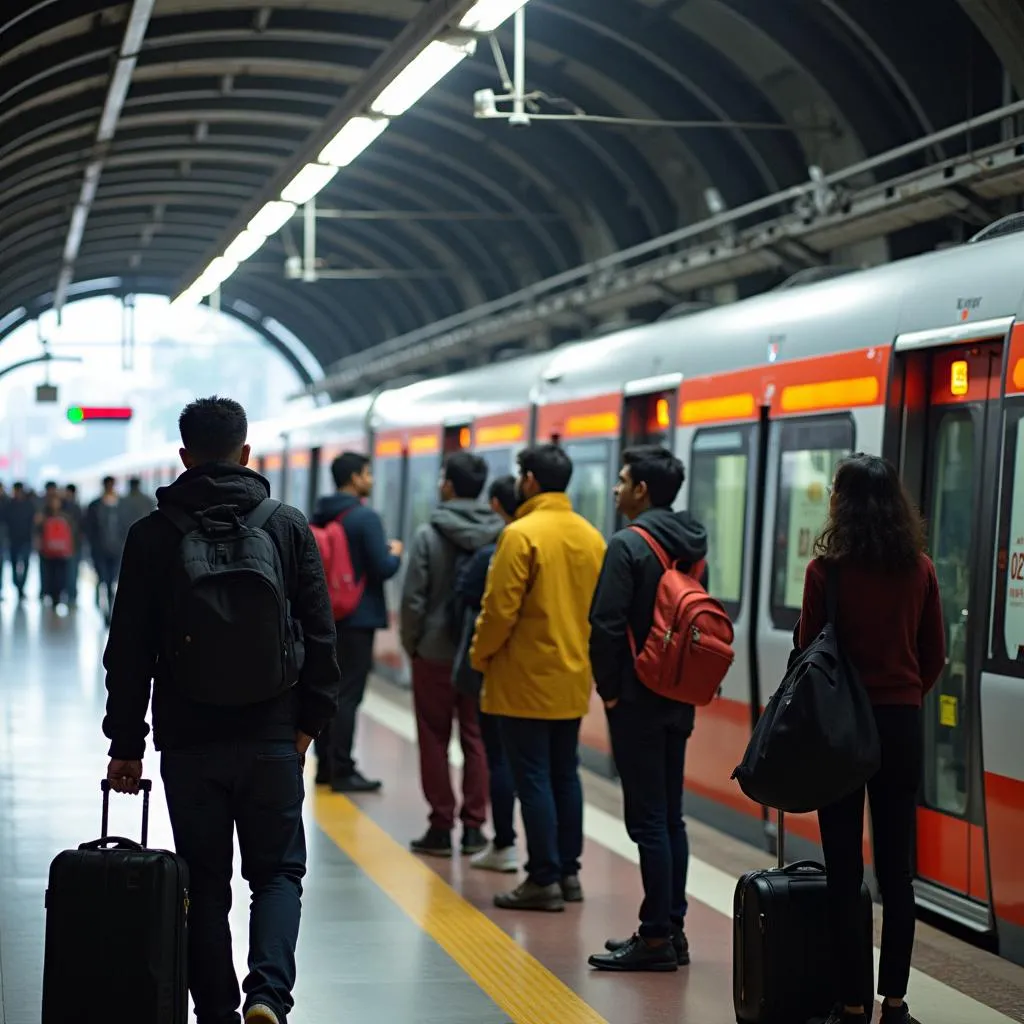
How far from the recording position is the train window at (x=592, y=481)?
11062 mm

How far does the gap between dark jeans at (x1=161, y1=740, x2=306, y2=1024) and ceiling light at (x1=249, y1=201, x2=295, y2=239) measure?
828 cm

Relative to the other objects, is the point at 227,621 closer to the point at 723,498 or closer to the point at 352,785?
the point at 723,498

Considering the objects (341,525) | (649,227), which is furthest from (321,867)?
(649,227)

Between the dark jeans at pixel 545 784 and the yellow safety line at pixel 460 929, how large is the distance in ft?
1.07

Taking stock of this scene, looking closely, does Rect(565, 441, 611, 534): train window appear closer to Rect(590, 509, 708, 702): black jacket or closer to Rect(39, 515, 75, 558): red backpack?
Rect(590, 509, 708, 702): black jacket

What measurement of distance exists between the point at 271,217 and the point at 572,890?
280 inches

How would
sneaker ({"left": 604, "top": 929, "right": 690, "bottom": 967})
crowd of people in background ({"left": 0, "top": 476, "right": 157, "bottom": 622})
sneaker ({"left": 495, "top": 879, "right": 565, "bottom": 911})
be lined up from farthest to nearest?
1. crowd of people in background ({"left": 0, "top": 476, "right": 157, "bottom": 622})
2. sneaker ({"left": 495, "top": 879, "right": 565, "bottom": 911})
3. sneaker ({"left": 604, "top": 929, "right": 690, "bottom": 967})

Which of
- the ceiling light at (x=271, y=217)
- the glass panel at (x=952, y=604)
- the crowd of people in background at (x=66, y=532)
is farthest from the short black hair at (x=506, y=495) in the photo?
the crowd of people in background at (x=66, y=532)

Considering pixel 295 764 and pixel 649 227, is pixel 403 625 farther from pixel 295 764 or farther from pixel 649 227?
pixel 649 227

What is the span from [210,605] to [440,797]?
3.99m

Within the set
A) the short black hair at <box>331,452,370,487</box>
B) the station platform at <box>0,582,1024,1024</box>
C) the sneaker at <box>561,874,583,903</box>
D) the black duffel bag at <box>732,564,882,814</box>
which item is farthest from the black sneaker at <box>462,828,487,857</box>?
the black duffel bag at <box>732,564,882,814</box>

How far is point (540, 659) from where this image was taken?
712cm

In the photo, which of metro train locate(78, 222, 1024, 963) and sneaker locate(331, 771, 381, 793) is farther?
sneaker locate(331, 771, 381, 793)

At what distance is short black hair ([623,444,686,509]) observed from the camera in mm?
6484
